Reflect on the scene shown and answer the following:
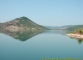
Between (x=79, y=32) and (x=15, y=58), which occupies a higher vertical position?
(x=79, y=32)

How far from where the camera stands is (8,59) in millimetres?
30016

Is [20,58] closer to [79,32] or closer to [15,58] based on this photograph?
[15,58]

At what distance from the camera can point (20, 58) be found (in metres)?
30.6

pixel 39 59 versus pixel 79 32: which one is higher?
pixel 79 32

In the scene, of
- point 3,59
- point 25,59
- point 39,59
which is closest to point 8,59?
point 3,59

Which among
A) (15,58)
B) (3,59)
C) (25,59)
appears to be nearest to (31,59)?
(25,59)

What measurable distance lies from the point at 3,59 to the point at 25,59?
4061mm

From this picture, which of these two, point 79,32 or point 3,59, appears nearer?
point 3,59

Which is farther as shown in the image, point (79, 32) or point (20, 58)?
point (79, 32)

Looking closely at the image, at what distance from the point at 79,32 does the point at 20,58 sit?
2563 inches

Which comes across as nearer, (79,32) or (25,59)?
(25,59)

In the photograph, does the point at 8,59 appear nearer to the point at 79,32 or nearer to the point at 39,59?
the point at 39,59

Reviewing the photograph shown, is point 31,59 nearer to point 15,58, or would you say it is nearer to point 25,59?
point 25,59

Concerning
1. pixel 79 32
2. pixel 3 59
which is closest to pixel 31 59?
pixel 3 59
